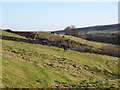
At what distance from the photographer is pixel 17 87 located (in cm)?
1527

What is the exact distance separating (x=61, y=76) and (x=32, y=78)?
15.4 feet

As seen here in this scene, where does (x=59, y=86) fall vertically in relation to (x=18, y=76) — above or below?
below

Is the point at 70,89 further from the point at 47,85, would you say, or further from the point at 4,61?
the point at 4,61

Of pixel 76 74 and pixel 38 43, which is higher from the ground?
pixel 38 43

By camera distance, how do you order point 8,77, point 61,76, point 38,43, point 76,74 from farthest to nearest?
point 38,43
point 76,74
point 61,76
point 8,77

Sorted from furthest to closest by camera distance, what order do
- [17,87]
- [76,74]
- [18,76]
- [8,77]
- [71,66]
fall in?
1. [71,66]
2. [76,74]
3. [18,76]
4. [8,77]
5. [17,87]

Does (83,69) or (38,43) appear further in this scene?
(38,43)

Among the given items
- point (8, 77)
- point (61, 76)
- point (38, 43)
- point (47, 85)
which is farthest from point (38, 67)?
point (38, 43)

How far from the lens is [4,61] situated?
67.5ft

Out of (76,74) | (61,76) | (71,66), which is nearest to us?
(61,76)

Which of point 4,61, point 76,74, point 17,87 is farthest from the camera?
point 76,74

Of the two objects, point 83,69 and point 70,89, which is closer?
point 70,89

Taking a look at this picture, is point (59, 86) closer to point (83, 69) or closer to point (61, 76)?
point (61, 76)

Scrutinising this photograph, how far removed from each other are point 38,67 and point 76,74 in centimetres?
570
